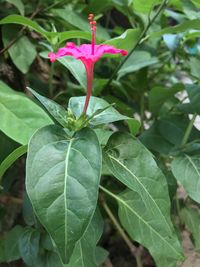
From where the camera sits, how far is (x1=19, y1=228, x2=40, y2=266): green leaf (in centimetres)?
75

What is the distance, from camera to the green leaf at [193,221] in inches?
33.5

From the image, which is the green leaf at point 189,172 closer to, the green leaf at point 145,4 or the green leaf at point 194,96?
the green leaf at point 194,96

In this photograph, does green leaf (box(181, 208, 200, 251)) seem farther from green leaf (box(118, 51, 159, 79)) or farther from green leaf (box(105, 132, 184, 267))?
green leaf (box(118, 51, 159, 79))

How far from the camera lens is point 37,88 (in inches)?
42.1

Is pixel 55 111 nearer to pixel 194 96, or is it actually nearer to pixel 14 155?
pixel 14 155

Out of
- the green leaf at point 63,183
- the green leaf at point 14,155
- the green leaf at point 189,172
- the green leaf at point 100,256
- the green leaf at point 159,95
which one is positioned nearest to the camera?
the green leaf at point 63,183

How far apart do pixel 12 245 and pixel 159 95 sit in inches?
16.2

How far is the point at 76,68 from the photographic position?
0.85 m

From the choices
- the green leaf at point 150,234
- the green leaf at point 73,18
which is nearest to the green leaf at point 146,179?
the green leaf at point 150,234

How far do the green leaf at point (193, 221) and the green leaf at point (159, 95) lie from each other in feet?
0.78

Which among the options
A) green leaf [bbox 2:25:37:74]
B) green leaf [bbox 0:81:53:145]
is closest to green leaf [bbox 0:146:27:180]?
green leaf [bbox 0:81:53:145]

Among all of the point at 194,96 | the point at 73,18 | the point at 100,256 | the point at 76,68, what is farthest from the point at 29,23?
the point at 100,256

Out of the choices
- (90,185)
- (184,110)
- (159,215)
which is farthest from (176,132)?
(90,185)

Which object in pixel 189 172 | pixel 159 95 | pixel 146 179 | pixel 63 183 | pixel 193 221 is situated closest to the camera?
pixel 63 183
